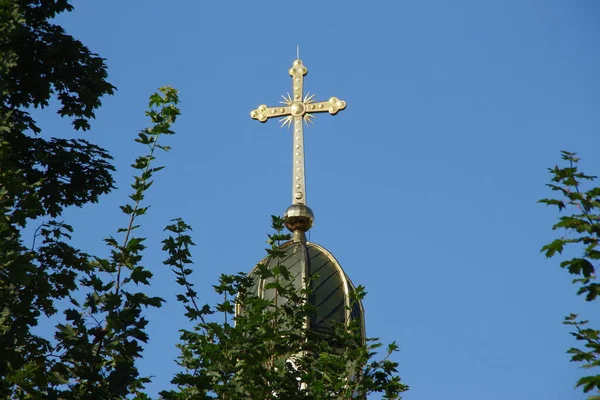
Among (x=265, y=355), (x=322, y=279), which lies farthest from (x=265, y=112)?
(x=265, y=355)

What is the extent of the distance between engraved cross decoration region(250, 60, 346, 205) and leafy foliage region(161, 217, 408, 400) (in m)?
10.8

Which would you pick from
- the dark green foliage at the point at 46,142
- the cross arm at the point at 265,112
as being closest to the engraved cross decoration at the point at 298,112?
the cross arm at the point at 265,112

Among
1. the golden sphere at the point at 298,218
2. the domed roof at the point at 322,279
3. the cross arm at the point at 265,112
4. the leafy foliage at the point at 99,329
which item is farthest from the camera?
the cross arm at the point at 265,112

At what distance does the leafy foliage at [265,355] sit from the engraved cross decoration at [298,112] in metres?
10.8

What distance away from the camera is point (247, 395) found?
9523 mm

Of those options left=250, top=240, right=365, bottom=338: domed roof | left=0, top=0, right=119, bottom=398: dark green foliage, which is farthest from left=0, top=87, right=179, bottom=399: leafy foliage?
left=250, top=240, right=365, bottom=338: domed roof

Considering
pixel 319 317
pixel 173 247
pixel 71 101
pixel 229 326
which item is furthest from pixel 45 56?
pixel 319 317

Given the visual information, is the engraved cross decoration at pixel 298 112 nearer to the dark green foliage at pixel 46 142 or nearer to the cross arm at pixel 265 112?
the cross arm at pixel 265 112

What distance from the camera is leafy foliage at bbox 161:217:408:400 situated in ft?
31.4

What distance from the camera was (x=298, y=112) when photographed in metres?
22.7

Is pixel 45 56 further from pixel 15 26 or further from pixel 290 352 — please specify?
pixel 290 352

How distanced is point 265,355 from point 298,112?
1330cm

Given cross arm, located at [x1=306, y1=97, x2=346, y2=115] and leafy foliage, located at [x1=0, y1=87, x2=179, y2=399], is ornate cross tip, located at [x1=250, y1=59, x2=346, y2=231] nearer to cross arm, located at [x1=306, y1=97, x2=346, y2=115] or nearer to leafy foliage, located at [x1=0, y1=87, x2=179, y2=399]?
cross arm, located at [x1=306, y1=97, x2=346, y2=115]

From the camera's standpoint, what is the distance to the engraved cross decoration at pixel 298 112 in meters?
21.9
